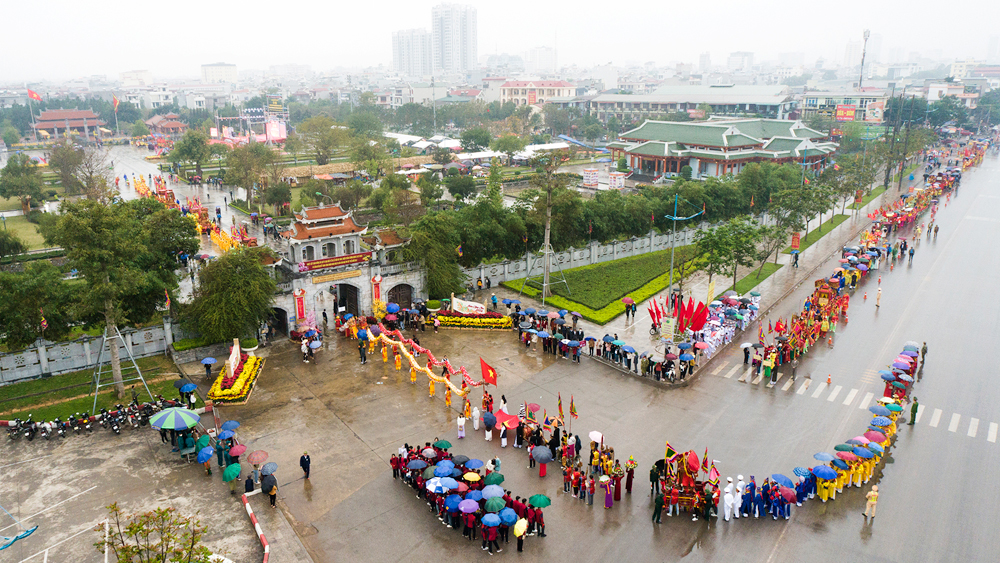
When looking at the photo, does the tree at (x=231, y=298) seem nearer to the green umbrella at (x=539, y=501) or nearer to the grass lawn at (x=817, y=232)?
the green umbrella at (x=539, y=501)

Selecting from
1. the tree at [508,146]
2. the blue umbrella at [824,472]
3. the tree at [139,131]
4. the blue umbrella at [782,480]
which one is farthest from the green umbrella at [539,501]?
the tree at [139,131]

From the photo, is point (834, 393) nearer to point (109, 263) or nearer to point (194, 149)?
point (109, 263)

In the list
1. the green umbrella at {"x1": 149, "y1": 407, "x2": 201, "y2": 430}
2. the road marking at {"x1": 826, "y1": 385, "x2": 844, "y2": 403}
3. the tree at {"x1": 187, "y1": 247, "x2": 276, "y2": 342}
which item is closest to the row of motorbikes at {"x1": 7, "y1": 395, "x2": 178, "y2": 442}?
the green umbrella at {"x1": 149, "y1": 407, "x2": 201, "y2": 430}

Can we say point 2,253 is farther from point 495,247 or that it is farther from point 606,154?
point 606,154

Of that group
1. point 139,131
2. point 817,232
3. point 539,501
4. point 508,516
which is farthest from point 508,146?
point 139,131

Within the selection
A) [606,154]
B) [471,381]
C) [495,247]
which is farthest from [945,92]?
[471,381]

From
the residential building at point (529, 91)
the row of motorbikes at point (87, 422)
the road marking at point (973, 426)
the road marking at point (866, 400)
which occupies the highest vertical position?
the residential building at point (529, 91)

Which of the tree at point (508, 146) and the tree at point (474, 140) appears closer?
the tree at point (508, 146)
